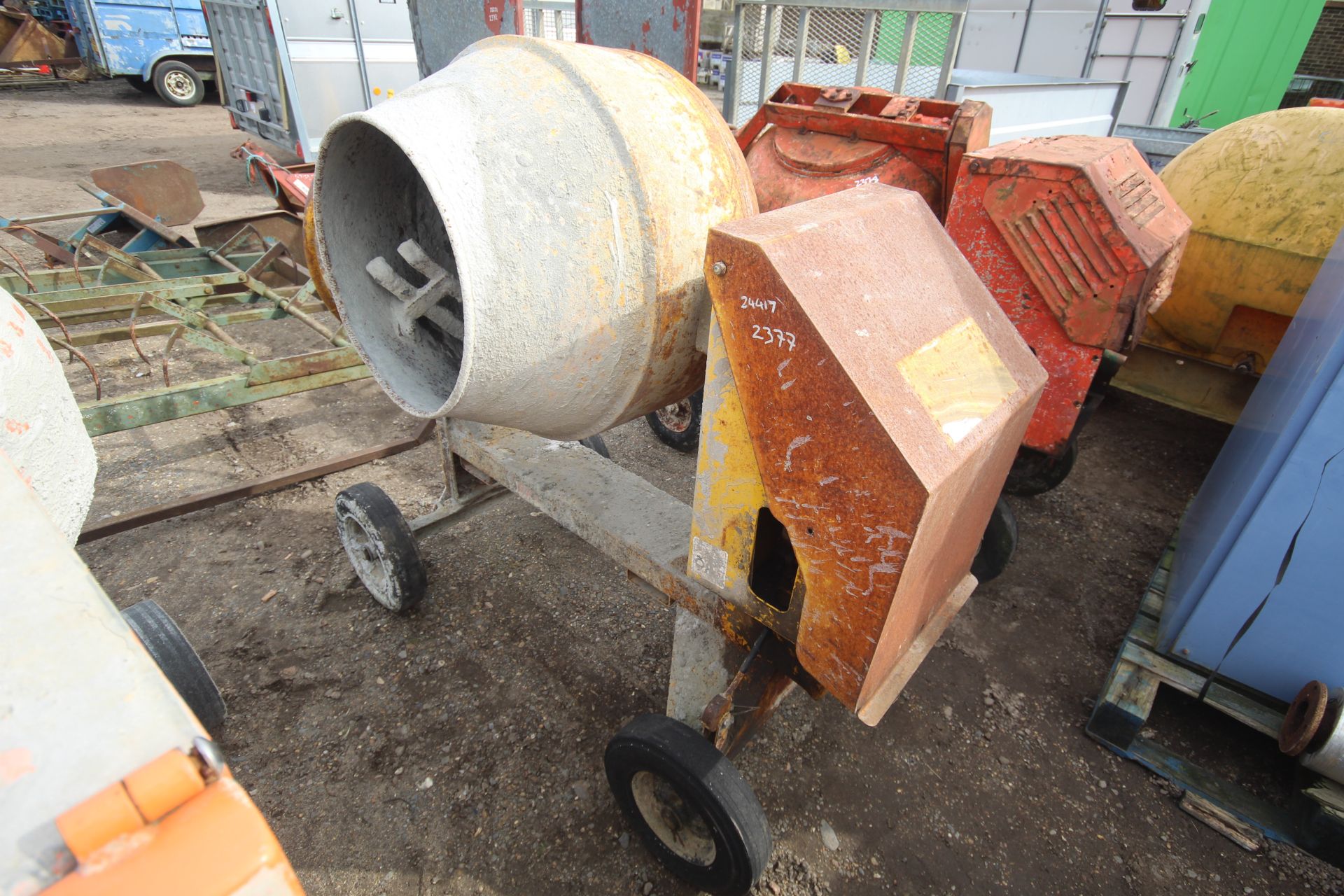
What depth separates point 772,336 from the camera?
3.97 ft

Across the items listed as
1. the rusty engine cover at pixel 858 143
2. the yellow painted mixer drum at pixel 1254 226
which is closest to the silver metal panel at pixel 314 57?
the rusty engine cover at pixel 858 143

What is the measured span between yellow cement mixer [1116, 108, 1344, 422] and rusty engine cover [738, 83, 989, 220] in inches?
59.4

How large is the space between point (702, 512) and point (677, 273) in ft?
1.75

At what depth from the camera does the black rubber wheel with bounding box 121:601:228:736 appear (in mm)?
1882

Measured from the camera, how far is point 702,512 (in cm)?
153

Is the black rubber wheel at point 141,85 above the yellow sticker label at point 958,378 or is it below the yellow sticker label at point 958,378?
below

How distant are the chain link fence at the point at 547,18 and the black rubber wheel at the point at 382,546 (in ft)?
10.3

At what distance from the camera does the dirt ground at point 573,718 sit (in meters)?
1.92

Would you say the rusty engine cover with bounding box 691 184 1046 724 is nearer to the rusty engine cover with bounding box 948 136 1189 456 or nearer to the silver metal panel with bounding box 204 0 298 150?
the rusty engine cover with bounding box 948 136 1189 456

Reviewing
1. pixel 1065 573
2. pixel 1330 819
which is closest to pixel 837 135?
pixel 1065 573

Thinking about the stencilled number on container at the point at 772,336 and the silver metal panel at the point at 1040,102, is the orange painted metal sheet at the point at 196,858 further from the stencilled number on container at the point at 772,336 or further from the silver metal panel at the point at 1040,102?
the silver metal panel at the point at 1040,102

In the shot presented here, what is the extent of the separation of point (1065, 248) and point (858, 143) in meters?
0.86

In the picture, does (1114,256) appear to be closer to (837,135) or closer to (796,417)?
(837,135)

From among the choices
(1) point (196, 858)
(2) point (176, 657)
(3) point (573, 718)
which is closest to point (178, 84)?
(2) point (176, 657)
